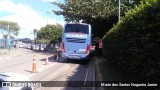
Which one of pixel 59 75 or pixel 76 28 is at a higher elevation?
pixel 76 28

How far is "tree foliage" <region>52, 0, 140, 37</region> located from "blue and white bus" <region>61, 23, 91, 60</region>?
10378 millimetres

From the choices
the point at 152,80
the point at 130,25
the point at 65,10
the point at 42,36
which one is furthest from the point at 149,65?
the point at 42,36

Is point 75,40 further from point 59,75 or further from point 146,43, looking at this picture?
point 146,43

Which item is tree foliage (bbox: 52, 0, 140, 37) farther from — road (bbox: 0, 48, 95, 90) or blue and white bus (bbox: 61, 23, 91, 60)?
road (bbox: 0, 48, 95, 90)

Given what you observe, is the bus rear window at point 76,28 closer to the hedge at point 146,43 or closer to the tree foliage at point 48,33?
the hedge at point 146,43

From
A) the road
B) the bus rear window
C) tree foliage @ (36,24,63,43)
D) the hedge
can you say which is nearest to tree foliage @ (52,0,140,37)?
the bus rear window

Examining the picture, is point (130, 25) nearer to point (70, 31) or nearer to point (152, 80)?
point (152, 80)

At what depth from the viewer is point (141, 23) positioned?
9.10m

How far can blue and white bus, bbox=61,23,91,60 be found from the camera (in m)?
26.8

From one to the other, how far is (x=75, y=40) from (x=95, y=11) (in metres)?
13.1

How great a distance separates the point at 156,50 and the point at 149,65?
58 centimetres

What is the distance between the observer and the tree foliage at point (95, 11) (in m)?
37.7

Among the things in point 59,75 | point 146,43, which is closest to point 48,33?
point 59,75

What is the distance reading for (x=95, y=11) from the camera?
39.0 meters
